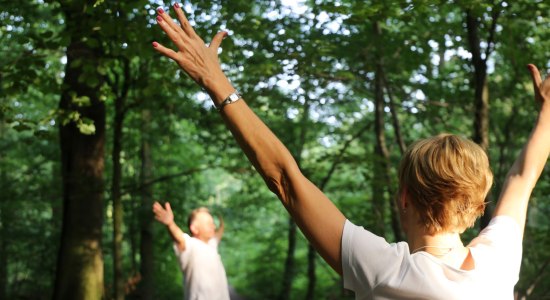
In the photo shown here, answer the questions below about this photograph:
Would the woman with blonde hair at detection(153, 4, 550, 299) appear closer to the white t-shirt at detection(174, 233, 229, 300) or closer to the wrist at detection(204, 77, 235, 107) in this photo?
the wrist at detection(204, 77, 235, 107)

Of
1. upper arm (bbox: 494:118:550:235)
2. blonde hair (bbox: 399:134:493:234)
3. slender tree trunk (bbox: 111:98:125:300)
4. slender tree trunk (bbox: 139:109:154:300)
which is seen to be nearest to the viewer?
blonde hair (bbox: 399:134:493:234)

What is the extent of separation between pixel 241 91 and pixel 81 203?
275 centimetres

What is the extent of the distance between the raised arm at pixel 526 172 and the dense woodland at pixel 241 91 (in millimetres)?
4155

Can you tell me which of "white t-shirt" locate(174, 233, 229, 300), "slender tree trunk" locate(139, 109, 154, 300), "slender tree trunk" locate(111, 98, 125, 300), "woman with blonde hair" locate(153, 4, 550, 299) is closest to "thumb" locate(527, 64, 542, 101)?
"woman with blonde hair" locate(153, 4, 550, 299)

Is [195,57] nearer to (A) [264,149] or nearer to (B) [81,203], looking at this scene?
(A) [264,149]

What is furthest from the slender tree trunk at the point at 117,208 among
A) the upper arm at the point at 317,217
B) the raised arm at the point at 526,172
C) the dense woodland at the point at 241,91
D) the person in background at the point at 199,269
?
the upper arm at the point at 317,217

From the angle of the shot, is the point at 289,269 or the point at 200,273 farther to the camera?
the point at 289,269

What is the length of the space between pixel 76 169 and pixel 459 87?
6.46m

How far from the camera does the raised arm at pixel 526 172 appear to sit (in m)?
2.08

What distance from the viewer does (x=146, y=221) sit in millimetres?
15094

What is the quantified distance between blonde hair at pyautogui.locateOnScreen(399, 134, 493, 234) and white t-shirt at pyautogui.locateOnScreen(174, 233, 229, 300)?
5.84m

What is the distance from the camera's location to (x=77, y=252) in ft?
31.6

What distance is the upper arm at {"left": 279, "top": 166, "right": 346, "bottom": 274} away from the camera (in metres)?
1.68

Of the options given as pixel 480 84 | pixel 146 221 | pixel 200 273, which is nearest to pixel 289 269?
pixel 146 221
